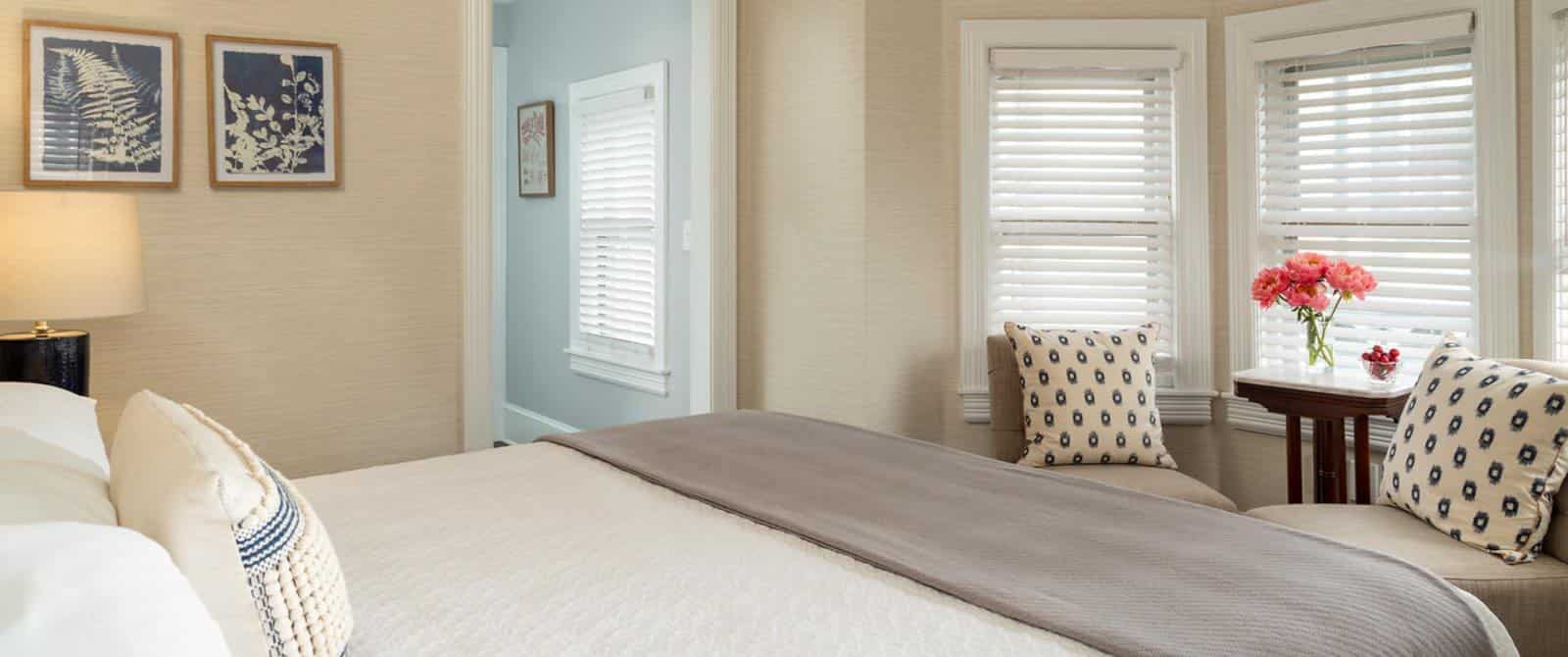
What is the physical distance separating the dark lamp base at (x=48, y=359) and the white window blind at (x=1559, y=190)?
13.6 feet

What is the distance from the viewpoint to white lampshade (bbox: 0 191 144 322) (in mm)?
2641

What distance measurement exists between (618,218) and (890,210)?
1.72 metres

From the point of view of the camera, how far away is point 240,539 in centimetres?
112

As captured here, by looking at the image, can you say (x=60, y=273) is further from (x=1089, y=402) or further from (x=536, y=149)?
(x=536, y=149)

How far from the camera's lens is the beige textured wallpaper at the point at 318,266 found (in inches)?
127

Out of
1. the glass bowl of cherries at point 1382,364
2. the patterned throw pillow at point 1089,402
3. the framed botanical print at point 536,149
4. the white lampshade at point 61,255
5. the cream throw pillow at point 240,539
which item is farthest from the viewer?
the framed botanical print at point 536,149

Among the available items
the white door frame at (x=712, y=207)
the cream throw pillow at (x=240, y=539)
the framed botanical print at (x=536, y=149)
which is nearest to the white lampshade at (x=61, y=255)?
the white door frame at (x=712, y=207)

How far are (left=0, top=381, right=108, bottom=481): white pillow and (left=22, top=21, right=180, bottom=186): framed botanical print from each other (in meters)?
1.30

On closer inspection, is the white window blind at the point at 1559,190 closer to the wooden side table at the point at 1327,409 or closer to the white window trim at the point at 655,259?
the wooden side table at the point at 1327,409

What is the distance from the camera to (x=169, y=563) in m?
0.97

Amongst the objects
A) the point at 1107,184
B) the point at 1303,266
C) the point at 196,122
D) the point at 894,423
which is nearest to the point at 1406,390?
the point at 1303,266

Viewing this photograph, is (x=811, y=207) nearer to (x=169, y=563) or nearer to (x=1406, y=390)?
(x=1406, y=390)

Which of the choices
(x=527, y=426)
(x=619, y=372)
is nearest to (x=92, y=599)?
(x=619, y=372)

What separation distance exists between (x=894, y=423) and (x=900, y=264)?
607 millimetres
